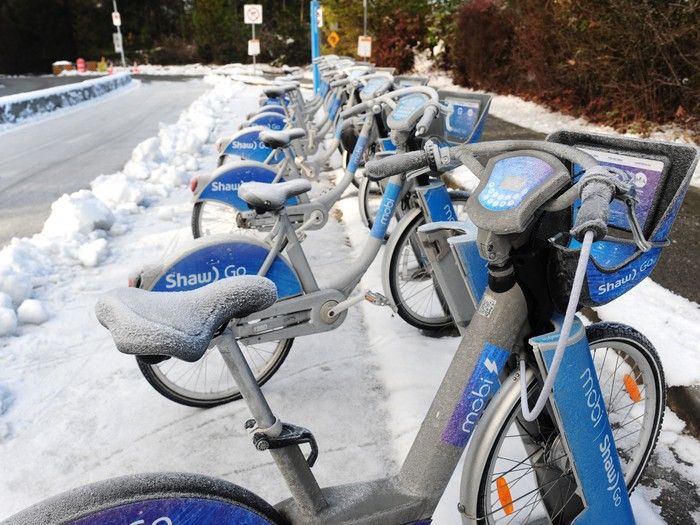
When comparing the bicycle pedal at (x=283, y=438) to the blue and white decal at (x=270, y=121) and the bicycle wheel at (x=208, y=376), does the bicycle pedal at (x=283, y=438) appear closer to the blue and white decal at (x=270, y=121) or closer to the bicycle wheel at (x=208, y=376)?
the bicycle wheel at (x=208, y=376)

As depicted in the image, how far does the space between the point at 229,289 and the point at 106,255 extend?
3852 millimetres

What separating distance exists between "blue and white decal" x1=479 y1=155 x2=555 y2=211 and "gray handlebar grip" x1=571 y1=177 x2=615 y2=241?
122 mm

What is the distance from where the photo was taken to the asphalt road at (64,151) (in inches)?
247

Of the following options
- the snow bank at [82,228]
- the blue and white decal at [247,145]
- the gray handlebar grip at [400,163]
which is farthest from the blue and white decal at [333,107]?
the gray handlebar grip at [400,163]

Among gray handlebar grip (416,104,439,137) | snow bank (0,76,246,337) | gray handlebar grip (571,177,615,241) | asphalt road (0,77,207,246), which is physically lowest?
asphalt road (0,77,207,246)

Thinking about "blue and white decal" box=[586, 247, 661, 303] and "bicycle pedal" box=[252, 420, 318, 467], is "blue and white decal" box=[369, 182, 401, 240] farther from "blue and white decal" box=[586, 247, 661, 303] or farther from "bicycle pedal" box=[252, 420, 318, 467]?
"bicycle pedal" box=[252, 420, 318, 467]

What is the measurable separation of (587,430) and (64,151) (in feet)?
32.9

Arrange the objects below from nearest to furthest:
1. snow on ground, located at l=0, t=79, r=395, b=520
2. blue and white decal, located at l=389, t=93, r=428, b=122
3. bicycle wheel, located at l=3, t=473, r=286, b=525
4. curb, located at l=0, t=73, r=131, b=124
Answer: bicycle wheel, located at l=3, t=473, r=286, b=525 < snow on ground, located at l=0, t=79, r=395, b=520 < blue and white decal, located at l=389, t=93, r=428, b=122 < curb, located at l=0, t=73, r=131, b=124

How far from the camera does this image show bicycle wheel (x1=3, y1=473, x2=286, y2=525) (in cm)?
107

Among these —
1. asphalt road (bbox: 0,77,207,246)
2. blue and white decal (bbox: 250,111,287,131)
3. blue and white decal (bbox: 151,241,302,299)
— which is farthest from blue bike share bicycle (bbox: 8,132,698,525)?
blue and white decal (bbox: 250,111,287,131)

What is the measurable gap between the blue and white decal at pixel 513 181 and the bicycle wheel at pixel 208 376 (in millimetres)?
1808

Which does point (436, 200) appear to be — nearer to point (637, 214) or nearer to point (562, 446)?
point (637, 214)

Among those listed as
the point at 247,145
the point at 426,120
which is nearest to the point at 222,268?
the point at 426,120

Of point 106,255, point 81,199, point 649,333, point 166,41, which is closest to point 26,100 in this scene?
point 81,199
